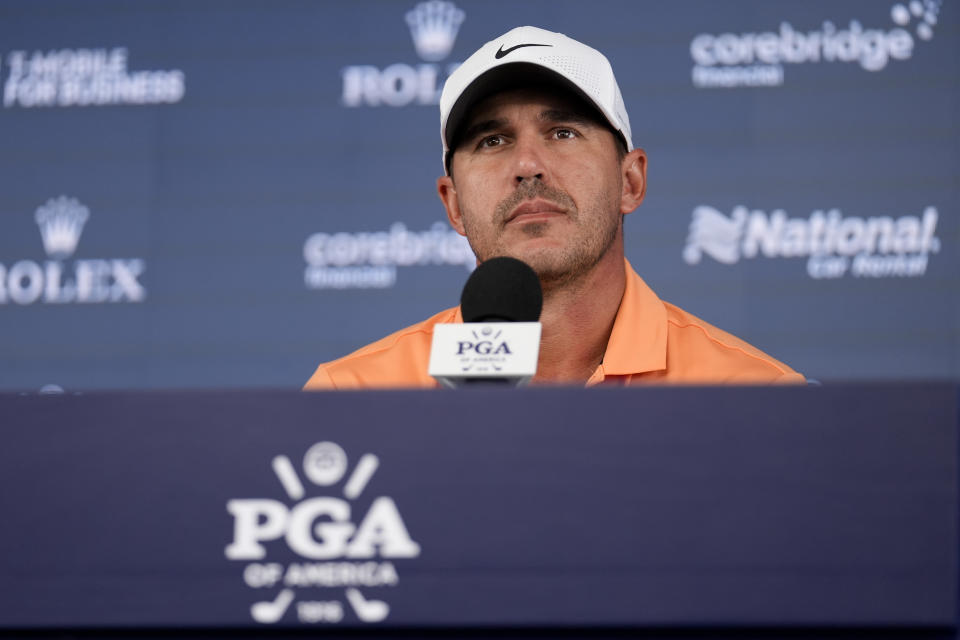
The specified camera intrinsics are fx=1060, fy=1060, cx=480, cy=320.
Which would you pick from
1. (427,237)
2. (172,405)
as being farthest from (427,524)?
(427,237)

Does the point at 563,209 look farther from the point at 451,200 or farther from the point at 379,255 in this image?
the point at 379,255

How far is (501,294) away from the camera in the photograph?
1.02 metres

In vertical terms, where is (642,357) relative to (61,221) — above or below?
below

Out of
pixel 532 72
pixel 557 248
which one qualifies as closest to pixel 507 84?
pixel 532 72

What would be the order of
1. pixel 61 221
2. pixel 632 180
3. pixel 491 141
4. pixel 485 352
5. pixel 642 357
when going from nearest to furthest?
pixel 485 352 < pixel 642 357 < pixel 491 141 < pixel 632 180 < pixel 61 221

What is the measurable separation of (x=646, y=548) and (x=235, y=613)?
0.27 meters

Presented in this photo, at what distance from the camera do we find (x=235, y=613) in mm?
691

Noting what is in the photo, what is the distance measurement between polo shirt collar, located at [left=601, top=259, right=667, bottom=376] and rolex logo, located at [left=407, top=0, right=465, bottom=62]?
1224mm

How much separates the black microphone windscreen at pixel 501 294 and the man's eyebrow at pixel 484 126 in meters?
0.58

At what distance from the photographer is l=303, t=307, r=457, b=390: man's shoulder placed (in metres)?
1.66

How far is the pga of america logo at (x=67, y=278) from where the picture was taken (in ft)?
8.97

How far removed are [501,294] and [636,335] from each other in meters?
0.60

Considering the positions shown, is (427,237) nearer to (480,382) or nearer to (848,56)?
(848,56)

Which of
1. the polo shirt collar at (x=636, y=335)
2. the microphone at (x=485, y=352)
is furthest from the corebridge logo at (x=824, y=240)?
the microphone at (x=485, y=352)
